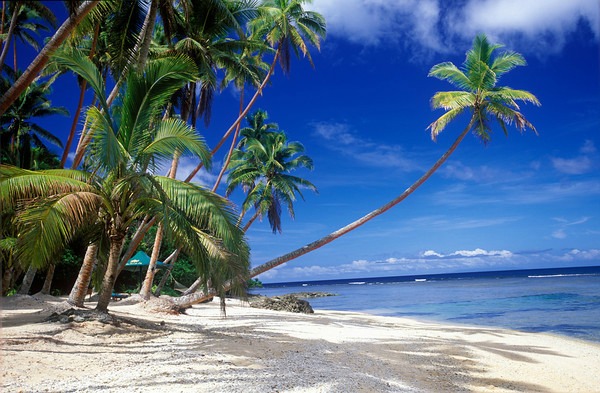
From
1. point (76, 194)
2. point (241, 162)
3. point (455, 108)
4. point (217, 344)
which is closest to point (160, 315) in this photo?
point (217, 344)

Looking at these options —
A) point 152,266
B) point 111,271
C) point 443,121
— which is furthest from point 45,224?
point 443,121

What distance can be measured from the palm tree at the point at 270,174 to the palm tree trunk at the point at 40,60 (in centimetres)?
1730

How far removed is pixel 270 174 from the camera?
24.5m

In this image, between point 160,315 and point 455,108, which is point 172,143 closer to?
point 160,315

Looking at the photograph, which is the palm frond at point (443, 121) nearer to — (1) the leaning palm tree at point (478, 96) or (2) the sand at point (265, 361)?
(1) the leaning palm tree at point (478, 96)

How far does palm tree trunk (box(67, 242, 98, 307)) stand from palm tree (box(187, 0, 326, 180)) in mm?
10329

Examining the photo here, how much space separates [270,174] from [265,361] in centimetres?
1857

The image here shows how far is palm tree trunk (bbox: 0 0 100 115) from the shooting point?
5811 mm

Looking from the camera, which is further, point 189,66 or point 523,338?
point 523,338

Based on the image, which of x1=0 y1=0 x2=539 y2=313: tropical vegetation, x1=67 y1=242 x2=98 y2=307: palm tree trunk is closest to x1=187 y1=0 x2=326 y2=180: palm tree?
x1=0 y1=0 x2=539 y2=313: tropical vegetation

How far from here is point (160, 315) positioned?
11.5 meters

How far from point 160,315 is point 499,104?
12212mm

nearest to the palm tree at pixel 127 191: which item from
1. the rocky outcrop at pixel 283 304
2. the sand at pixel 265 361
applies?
the sand at pixel 265 361

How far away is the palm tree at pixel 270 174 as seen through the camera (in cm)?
2411
